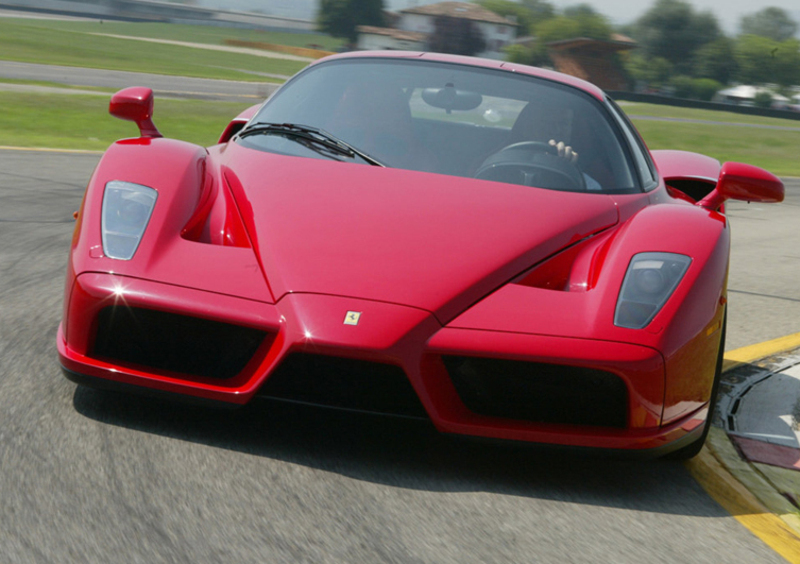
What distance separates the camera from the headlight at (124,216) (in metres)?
2.73

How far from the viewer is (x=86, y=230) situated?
283cm

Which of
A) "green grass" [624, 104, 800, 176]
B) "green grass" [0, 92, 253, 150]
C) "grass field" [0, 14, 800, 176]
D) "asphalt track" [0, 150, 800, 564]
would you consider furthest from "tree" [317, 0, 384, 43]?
"asphalt track" [0, 150, 800, 564]

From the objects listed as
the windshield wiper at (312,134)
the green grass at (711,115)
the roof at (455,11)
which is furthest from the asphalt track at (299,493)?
the roof at (455,11)

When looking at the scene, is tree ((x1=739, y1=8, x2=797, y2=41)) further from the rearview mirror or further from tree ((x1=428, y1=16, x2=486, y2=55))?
the rearview mirror

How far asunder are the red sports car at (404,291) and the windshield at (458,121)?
0.04m

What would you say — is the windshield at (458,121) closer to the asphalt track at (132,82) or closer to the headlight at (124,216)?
the headlight at (124,216)

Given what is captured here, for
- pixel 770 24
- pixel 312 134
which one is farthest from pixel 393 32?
pixel 312 134

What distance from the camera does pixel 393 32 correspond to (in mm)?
96125

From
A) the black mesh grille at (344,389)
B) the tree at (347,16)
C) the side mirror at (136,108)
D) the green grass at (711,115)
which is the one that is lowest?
the tree at (347,16)

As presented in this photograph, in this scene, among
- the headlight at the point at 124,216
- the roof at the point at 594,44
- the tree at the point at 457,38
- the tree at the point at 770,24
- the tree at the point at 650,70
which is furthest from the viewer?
the tree at the point at 770,24

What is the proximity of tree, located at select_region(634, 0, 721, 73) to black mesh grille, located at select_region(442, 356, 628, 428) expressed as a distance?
9738cm

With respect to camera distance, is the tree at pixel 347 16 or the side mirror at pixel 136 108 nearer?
the side mirror at pixel 136 108

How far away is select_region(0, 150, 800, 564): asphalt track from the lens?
2045mm

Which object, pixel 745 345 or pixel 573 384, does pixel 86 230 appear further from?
pixel 745 345
